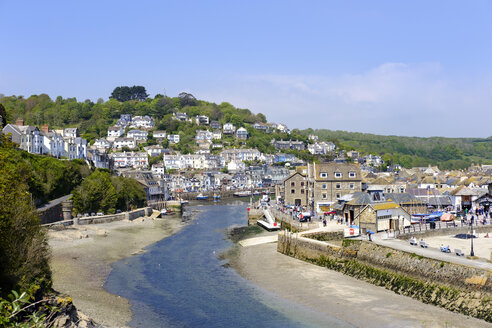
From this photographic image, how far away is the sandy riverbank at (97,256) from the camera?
85.1 ft

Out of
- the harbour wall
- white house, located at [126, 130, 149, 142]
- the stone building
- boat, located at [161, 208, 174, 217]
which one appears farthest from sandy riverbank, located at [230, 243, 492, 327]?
white house, located at [126, 130, 149, 142]

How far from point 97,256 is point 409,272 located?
26.8 meters

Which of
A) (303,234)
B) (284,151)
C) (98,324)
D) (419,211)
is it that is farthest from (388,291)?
(284,151)

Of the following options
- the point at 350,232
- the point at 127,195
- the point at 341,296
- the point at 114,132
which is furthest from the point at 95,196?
the point at 114,132

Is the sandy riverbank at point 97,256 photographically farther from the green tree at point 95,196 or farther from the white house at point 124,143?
the white house at point 124,143

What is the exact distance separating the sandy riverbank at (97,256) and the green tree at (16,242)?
379 cm

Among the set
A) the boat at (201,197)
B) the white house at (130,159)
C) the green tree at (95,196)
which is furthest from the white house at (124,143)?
the green tree at (95,196)

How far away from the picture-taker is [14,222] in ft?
72.5

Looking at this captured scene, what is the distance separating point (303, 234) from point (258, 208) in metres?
32.1

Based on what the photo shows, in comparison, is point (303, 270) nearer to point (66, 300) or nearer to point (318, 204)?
point (66, 300)

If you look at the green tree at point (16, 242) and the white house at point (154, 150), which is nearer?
the green tree at point (16, 242)

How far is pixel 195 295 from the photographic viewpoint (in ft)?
95.6

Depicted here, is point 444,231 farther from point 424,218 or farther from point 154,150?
point 154,150

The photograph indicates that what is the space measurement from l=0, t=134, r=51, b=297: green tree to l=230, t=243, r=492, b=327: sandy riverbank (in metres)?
14.4
